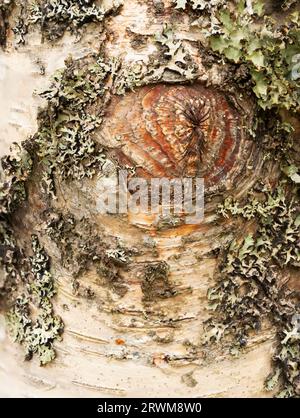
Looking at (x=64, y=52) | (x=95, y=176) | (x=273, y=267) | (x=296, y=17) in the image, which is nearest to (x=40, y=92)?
(x=64, y=52)

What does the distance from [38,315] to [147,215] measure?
19.4 inches

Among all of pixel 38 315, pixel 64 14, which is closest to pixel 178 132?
pixel 64 14

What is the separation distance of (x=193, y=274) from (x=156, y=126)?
0.43 m

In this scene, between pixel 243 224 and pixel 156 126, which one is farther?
pixel 243 224

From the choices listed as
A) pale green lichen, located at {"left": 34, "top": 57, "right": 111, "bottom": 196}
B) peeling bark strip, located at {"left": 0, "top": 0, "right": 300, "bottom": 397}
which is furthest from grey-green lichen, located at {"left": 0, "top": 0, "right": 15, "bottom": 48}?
pale green lichen, located at {"left": 34, "top": 57, "right": 111, "bottom": 196}

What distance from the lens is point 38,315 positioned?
1790 millimetres

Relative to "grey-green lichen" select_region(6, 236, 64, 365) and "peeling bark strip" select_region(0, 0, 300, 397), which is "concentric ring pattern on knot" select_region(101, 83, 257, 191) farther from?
"grey-green lichen" select_region(6, 236, 64, 365)

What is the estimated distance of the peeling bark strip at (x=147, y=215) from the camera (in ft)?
4.91

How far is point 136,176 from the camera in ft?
4.98

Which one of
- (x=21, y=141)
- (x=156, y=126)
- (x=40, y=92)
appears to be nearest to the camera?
(x=156, y=126)

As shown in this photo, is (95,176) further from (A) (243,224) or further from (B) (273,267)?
(B) (273,267)

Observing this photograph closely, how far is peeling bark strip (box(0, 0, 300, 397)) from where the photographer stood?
58.9 inches

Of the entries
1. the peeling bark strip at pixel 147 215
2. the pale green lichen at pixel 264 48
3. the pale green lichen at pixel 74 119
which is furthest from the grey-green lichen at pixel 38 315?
the pale green lichen at pixel 264 48

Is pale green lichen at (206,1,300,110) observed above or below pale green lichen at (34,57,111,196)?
above
